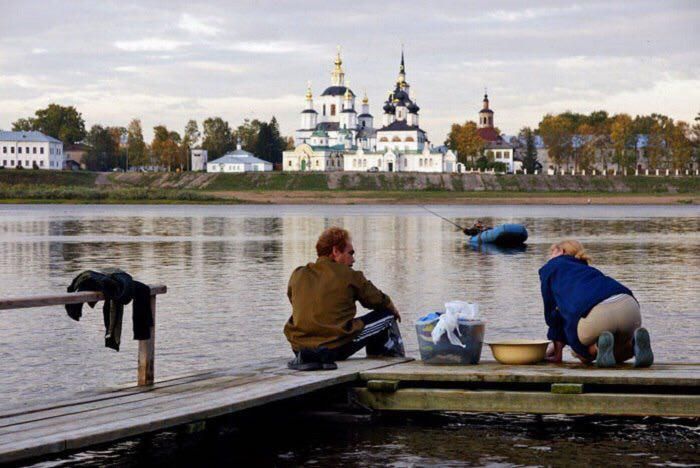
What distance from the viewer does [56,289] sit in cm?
3088

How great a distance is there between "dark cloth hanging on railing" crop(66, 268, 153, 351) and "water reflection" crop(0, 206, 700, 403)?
252 cm

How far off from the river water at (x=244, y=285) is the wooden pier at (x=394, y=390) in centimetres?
207

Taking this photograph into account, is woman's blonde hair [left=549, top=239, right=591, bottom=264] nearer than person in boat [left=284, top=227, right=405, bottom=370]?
No

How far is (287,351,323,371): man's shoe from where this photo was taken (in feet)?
44.9

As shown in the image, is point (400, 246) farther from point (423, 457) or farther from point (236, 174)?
point (236, 174)

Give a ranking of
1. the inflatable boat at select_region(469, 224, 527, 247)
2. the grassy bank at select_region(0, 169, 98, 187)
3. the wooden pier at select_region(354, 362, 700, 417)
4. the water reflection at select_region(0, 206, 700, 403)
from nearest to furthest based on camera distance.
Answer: the wooden pier at select_region(354, 362, 700, 417)
the water reflection at select_region(0, 206, 700, 403)
the inflatable boat at select_region(469, 224, 527, 247)
the grassy bank at select_region(0, 169, 98, 187)

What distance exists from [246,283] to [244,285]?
0.59 meters

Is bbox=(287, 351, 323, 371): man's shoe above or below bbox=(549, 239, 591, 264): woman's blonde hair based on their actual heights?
below

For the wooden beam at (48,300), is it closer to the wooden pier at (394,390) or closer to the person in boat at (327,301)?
the wooden pier at (394,390)

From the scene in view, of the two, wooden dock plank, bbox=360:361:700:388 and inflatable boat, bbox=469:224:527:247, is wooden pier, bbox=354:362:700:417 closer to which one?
wooden dock plank, bbox=360:361:700:388

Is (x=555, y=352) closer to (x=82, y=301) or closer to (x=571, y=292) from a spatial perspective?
(x=571, y=292)

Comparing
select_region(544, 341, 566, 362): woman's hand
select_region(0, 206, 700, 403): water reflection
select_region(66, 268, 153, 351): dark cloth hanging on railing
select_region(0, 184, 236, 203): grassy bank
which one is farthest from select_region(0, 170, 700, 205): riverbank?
select_region(544, 341, 566, 362): woman's hand

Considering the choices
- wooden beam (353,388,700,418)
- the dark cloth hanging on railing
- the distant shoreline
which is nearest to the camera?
wooden beam (353,388,700,418)

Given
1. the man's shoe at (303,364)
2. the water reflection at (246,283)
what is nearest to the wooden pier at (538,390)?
the man's shoe at (303,364)
